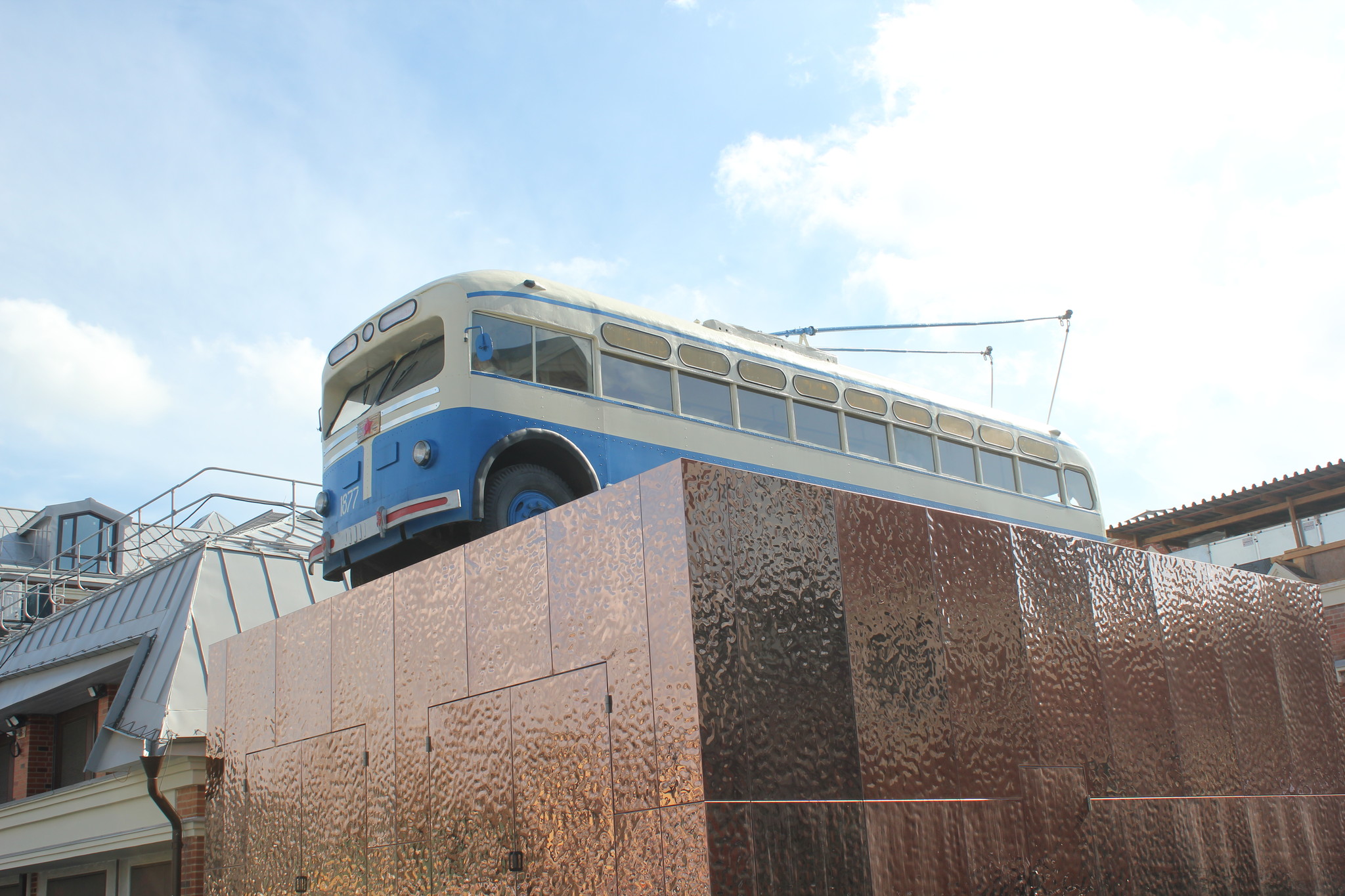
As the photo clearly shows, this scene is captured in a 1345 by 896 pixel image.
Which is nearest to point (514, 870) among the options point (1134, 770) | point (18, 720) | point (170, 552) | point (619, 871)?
point (619, 871)

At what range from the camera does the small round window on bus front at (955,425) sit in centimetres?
1325

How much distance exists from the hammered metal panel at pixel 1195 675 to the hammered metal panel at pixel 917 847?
294cm

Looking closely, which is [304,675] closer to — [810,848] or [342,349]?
[342,349]

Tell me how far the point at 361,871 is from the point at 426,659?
1578 millimetres

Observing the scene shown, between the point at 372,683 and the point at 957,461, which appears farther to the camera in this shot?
the point at 957,461

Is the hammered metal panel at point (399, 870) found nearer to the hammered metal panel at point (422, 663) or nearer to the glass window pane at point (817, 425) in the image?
the hammered metal panel at point (422, 663)

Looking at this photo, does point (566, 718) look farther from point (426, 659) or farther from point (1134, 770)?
point (1134, 770)

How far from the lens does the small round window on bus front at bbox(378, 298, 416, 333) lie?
9734mm

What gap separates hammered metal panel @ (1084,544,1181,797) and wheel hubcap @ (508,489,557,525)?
13.9ft

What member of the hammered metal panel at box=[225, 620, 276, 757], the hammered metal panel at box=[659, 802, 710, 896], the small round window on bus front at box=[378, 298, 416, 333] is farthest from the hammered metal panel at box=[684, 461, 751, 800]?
the hammered metal panel at box=[225, 620, 276, 757]

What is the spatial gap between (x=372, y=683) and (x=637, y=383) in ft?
11.8

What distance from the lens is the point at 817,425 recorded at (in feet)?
37.8

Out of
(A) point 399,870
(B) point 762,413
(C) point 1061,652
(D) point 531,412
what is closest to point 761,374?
(B) point 762,413

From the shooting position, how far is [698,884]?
5.29 m
